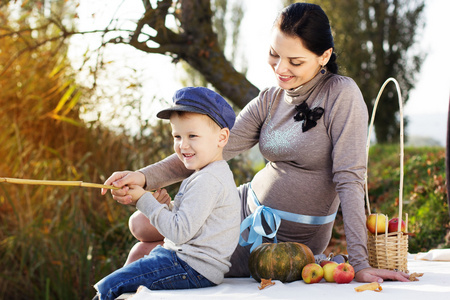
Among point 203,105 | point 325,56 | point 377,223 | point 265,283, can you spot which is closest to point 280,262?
point 265,283

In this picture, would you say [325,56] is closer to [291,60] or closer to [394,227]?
[291,60]

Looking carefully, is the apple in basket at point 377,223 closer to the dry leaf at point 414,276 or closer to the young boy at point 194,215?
the dry leaf at point 414,276

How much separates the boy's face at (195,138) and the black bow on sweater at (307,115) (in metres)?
0.50

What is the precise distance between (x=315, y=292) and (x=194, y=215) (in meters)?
0.53

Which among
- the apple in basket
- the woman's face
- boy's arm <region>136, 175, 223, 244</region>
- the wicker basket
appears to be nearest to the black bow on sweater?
the woman's face

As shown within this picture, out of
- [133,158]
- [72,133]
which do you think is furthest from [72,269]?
[72,133]

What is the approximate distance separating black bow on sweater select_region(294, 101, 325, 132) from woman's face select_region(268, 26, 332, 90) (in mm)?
108

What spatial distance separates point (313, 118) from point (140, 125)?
9.62ft

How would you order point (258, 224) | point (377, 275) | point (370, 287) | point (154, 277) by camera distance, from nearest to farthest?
point (370, 287) < point (154, 277) < point (377, 275) < point (258, 224)

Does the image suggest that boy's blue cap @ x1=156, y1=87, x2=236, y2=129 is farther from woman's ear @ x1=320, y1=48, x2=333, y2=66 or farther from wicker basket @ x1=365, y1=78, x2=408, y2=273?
wicker basket @ x1=365, y1=78, x2=408, y2=273

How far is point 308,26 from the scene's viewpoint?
7.82 feet

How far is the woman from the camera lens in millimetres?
2311

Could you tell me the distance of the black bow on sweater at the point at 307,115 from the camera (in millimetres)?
2445

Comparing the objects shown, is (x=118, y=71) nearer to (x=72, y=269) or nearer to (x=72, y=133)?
(x=72, y=133)
